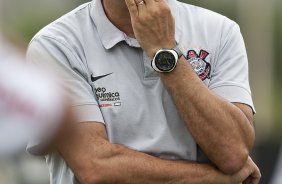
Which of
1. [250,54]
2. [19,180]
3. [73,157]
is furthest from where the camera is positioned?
[250,54]

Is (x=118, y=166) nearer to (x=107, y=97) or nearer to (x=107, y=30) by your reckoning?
(x=107, y=97)

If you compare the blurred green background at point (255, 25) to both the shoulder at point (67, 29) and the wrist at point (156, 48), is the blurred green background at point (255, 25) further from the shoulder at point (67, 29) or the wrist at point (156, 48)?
the wrist at point (156, 48)

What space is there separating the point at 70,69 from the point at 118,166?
452 millimetres

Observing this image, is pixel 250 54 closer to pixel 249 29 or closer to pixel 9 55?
pixel 249 29

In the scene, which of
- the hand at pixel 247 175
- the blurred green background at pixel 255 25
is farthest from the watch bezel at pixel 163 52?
the blurred green background at pixel 255 25

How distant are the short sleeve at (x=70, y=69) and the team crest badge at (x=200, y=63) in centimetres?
45

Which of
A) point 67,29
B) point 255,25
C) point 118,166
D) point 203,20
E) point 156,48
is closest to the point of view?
point 118,166

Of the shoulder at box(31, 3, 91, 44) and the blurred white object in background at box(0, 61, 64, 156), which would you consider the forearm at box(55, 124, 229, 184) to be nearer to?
the shoulder at box(31, 3, 91, 44)

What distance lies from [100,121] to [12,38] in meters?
1.50

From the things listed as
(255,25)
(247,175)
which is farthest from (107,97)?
(255,25)

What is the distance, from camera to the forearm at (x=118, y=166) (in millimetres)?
3340

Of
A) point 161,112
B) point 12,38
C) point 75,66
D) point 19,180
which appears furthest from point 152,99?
point 12,38

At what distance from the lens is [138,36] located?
3471mm

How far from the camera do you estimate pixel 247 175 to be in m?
3.54
